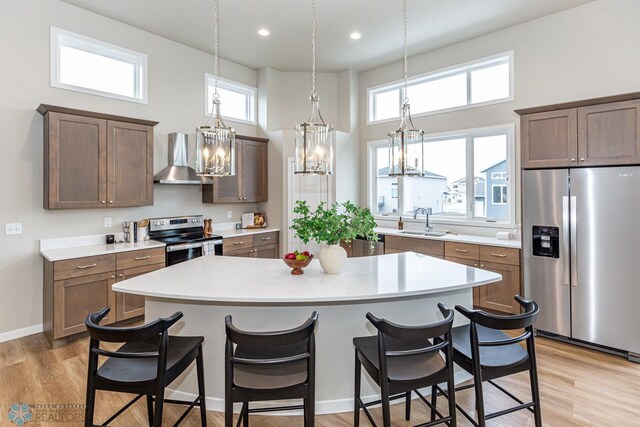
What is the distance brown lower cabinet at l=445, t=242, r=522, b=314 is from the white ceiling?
2811mm

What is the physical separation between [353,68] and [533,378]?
5402 mm

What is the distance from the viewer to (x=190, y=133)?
5383mm

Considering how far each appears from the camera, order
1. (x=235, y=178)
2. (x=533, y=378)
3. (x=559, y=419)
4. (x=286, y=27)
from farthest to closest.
Answer: (x=235, y=178)
(x=286, y=27)
(x=559, y=419)
(x=533, y=378)

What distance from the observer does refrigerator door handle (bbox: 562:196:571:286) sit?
363 centimetres

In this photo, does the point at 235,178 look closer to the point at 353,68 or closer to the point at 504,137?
the point at 353,68

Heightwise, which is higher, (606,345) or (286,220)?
(286,220)

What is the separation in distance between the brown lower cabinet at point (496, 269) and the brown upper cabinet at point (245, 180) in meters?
3.20

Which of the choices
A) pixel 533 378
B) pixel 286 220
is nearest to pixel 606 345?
pixel 533 378

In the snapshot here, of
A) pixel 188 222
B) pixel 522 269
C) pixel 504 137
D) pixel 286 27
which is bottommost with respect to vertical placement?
pixel 522 269

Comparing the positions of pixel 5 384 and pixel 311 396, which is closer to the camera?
pixel 311 396

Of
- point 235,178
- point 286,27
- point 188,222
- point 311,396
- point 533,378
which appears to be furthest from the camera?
point 235,178

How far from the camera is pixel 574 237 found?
3590 mm

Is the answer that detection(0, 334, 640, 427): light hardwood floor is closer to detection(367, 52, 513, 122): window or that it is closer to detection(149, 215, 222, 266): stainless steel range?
detection(149, 215, 222, 266): stainless steel range

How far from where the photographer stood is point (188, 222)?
5258mm
